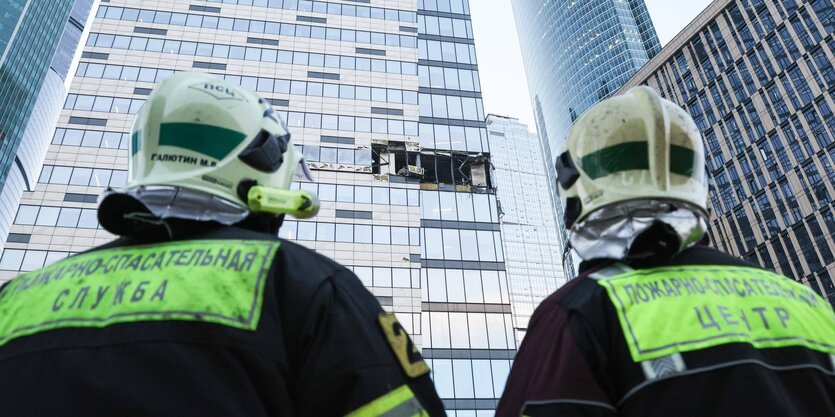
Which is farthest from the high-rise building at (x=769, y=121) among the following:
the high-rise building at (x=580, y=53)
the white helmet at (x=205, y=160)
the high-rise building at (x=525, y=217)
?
the high-rise building at (x=525, y=217)

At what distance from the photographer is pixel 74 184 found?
3334 centimetres

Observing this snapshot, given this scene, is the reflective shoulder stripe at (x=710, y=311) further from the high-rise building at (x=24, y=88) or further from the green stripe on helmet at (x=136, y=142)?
the high-rise building at (x=24, y=88)

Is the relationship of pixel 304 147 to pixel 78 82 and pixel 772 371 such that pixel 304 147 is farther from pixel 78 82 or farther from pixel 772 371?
pixel 772 371

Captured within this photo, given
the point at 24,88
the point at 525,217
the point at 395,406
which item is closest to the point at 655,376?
the point at 395,406

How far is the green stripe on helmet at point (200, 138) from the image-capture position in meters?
2.28

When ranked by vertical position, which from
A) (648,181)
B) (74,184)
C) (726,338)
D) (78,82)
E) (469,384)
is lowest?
(726,338)

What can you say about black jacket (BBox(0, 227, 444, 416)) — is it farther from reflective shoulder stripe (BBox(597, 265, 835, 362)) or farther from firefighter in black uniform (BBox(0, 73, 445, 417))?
reflective shoulder stripe (BBox(597, 265, 835, 362))

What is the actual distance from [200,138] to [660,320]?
2116 mm

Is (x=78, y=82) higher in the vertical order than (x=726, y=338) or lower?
higher

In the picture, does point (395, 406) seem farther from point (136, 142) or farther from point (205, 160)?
point (136, 142)

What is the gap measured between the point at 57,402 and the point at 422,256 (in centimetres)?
3333

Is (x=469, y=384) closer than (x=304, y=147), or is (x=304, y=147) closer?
(x=469, y=384)

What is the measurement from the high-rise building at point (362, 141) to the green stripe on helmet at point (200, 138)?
96.2 feet

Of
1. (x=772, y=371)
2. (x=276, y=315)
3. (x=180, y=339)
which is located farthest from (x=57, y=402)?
(x=772, y=371)
